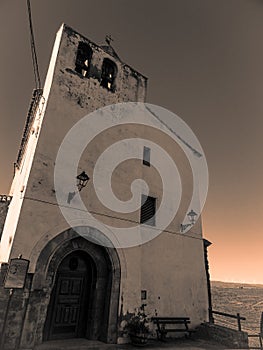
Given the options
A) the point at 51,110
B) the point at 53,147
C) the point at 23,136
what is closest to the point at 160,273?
the point at 53,147

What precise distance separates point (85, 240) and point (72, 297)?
5.84ft

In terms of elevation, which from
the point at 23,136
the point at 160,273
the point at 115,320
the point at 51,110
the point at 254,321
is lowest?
the point at 254,321

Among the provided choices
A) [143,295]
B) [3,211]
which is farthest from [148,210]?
[3,211]

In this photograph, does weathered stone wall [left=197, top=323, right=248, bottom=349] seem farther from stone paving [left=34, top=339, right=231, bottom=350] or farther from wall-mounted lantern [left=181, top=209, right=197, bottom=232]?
wall-mounted lantern [left=181, top=209, right=197, bottom=232]

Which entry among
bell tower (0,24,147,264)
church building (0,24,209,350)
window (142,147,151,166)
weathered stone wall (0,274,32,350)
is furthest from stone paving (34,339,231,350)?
window (142,147,151,166)

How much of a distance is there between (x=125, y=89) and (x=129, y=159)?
3.70m

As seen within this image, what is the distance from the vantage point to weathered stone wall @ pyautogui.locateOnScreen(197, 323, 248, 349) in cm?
812

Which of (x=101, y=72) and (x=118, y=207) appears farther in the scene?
(x=101, y=72)

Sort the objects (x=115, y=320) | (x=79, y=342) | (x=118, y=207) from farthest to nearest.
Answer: (x=118, y=207), (x=115, y=320), (x=79, y=342)

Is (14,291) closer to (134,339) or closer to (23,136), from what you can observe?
(134,339)

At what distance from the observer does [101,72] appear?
10.6 m

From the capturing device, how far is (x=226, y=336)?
8445 mm

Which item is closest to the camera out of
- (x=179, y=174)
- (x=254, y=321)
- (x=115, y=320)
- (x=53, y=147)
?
(x=115, y=320)

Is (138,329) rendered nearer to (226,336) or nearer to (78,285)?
(78,285)
